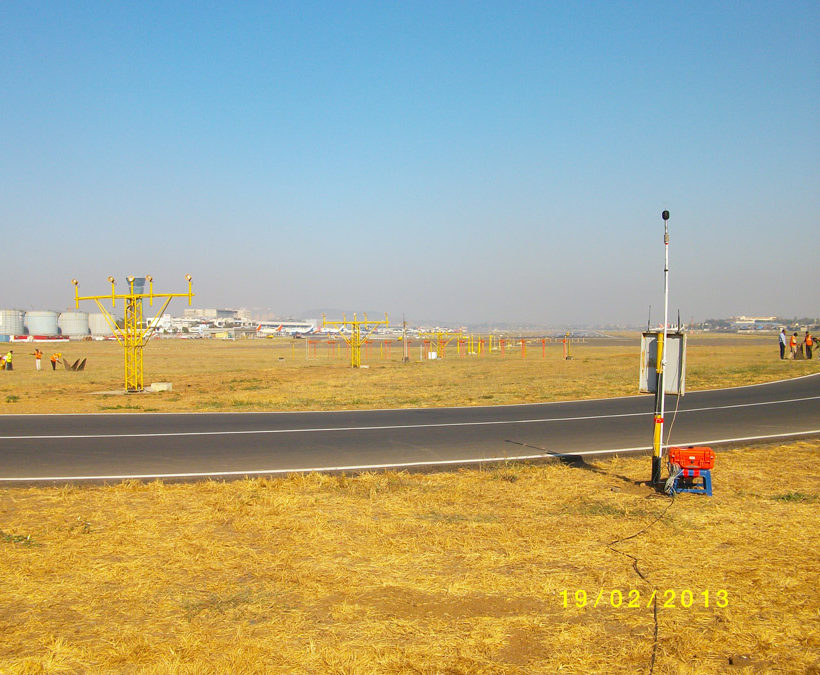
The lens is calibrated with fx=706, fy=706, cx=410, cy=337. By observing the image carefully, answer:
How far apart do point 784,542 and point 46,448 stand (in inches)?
488

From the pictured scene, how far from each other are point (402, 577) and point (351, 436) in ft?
28.7

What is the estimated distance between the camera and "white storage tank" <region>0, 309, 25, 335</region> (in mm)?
133250

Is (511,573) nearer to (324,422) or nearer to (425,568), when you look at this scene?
(425,568)

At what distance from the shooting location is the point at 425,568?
6500mm

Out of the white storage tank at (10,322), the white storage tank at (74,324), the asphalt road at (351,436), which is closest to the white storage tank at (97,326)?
the white storage tank at (74,324)

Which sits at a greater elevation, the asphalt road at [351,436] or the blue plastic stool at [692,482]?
the blue plastic stool at [692,482]

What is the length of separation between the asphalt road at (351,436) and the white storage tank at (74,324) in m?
135

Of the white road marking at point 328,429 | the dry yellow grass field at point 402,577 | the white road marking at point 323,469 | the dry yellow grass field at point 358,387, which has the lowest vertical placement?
the dry yellow grass field at point 358,387

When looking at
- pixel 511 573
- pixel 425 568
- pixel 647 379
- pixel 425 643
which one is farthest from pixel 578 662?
pixel 647 379

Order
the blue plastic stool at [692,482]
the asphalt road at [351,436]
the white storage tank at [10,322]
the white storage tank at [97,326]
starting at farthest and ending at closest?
the white storage tank at [97,326] → the white storage tank at [10,322] → the asphalt road at [351,436] → the blue plastic stool at [692,482]

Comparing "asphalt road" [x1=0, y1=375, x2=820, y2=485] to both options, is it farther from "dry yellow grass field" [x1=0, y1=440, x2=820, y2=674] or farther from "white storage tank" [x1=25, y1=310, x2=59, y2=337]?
"white storage tank" [x1=25, y1=310, x2=59, y2=337]

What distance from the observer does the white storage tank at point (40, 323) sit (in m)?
141

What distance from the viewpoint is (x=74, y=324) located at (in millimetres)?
142500
